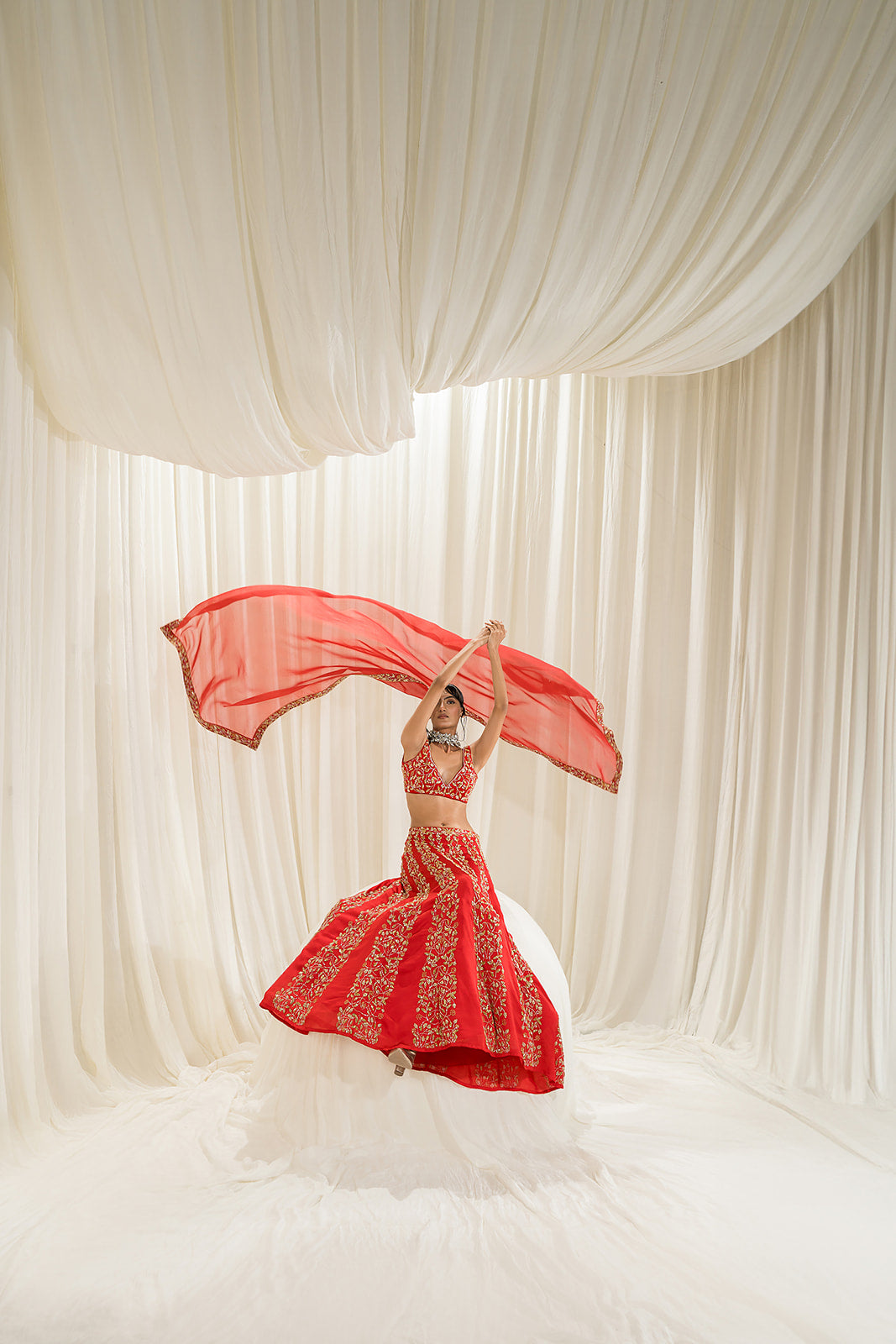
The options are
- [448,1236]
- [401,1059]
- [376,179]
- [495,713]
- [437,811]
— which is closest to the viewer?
[448,1236]

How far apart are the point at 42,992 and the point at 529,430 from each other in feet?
10.1

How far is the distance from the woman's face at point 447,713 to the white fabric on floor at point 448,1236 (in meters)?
1.11

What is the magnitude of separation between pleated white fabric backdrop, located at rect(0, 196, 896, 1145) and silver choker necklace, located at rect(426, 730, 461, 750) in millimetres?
1083

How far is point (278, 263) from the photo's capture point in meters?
2.72

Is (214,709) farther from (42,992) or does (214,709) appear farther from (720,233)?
(720,233)

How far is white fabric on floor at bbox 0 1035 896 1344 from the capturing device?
211 cm

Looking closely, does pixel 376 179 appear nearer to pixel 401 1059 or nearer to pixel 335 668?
pixel 335 668

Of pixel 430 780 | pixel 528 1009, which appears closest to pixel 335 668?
pixel 430 780

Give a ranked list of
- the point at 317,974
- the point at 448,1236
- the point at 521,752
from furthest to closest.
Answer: the point at 521,752 < the point at 317,974 < the point at 448,1236

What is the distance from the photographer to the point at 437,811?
3.35 m

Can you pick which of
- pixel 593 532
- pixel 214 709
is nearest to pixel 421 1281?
pixel 214 709

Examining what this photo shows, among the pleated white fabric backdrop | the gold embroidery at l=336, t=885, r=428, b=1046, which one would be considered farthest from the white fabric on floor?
the pleated white fabric backdrop

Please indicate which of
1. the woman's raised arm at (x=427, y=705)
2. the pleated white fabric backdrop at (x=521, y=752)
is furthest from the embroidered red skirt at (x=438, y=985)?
the pleated white fabric backdrop at (x=521, y=752)

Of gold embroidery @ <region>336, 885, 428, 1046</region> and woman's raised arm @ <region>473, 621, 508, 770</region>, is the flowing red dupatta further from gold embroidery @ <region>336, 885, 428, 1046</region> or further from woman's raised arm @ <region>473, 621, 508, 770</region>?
gold embroidery @ <region>336, 885, 428, 1046</region>
